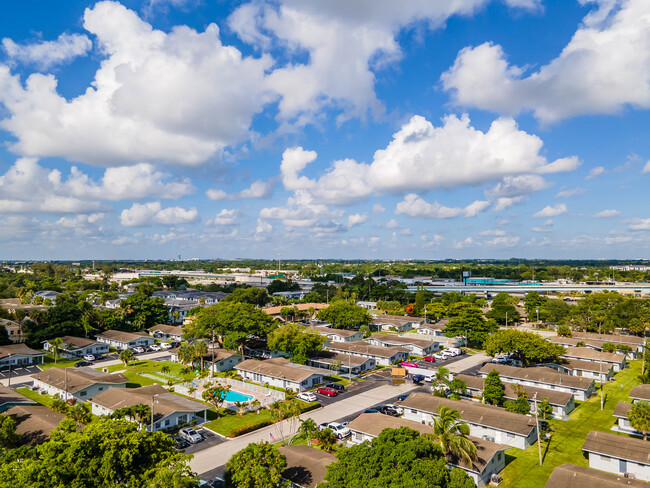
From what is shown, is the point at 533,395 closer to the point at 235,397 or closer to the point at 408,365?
the point at 408,365

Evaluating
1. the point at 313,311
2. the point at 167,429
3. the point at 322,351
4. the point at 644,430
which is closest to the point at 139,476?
the point at 167,429

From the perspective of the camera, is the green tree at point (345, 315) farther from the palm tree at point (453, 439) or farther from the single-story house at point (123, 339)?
the palm tree at point (453, 439)

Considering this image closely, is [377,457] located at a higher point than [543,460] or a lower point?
higher

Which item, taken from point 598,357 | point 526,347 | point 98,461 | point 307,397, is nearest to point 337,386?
point 307,397

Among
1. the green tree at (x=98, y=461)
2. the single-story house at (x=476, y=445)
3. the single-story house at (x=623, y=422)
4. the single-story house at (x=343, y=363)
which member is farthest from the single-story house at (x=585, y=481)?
the single-story house at (x=343, y=363)

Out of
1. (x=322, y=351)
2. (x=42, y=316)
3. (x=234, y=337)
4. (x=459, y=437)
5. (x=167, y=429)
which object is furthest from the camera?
(x=42, y=316)

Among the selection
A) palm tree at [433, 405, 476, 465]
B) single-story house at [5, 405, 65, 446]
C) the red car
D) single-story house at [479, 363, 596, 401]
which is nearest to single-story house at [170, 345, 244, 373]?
the red car

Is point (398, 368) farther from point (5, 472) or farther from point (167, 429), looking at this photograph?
point (5, 472)
